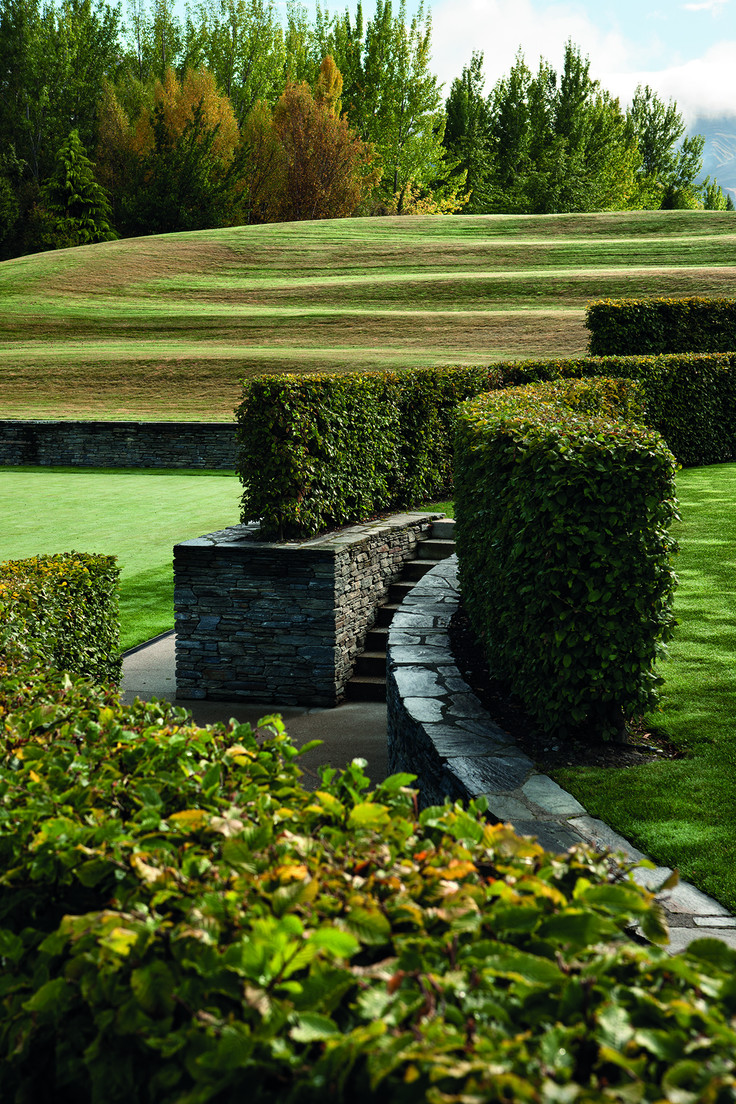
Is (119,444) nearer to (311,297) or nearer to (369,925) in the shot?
(311,297)

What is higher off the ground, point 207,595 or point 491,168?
point 491,168

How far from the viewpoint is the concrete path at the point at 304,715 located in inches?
249

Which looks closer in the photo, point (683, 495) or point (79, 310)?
point (683, 495)

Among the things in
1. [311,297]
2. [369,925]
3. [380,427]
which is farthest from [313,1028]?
[311,297]

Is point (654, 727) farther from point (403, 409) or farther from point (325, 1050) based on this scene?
point (403, 409)

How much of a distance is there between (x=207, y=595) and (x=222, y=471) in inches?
478

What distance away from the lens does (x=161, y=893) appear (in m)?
1.54

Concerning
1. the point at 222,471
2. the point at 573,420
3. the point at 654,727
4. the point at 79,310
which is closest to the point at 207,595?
the point at 573,420

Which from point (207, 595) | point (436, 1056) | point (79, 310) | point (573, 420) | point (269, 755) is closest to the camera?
point (436, 1056)

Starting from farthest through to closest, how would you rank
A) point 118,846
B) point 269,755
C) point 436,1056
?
point 269,755
point 118,846
point 436,1056

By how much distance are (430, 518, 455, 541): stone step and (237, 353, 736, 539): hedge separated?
0.69 metres

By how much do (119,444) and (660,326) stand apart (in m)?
11.9

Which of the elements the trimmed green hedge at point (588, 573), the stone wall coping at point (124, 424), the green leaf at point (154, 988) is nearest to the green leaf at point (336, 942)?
the green leaf at point (154, 988)

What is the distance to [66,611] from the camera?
5793 millimetres
